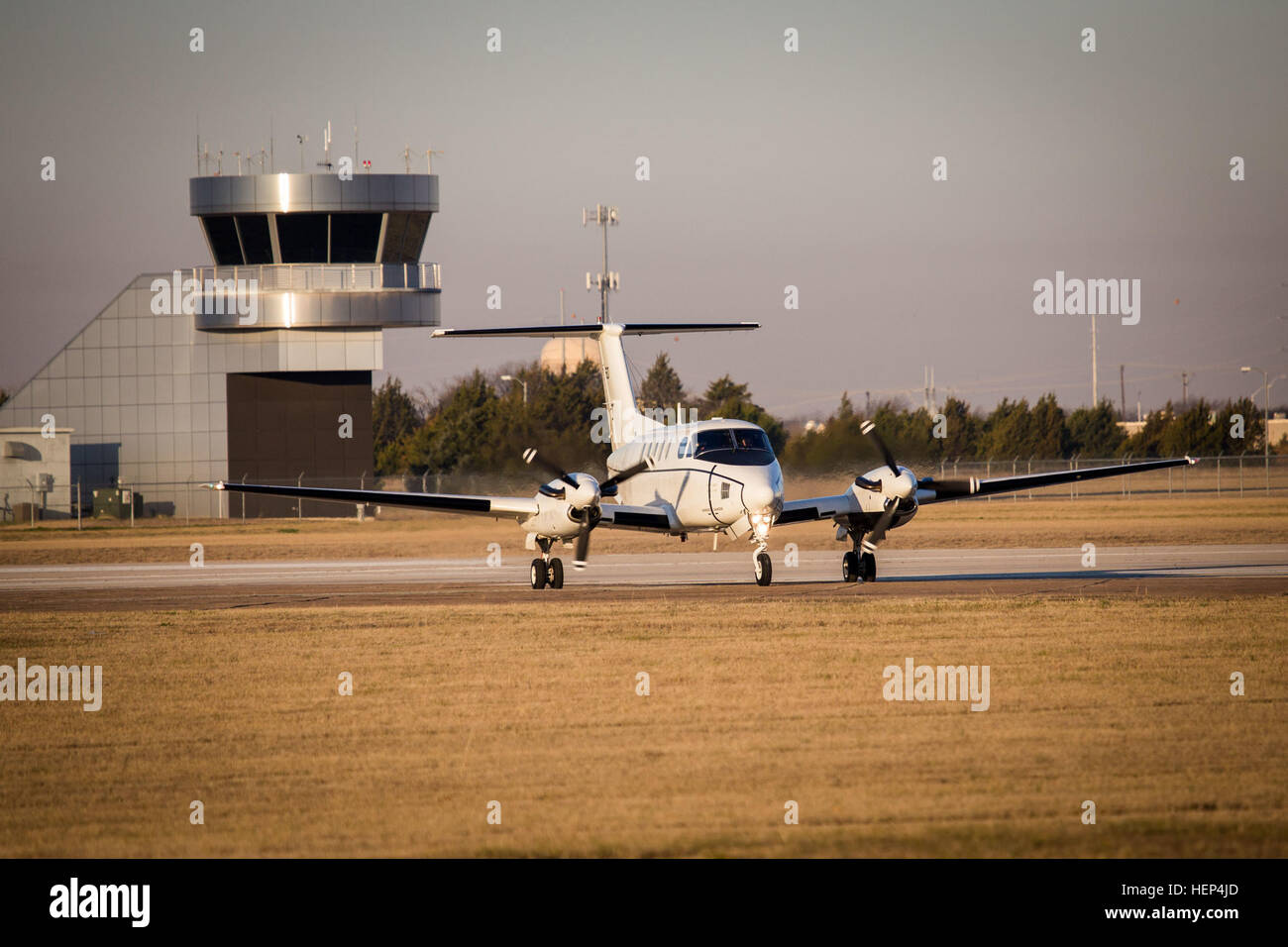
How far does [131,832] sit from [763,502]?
1731 centimetres

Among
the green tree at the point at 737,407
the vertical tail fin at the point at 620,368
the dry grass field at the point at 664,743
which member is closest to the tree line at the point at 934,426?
the green tree at the point at 737,407

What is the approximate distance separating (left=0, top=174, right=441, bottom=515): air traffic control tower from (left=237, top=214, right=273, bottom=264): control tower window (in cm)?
7

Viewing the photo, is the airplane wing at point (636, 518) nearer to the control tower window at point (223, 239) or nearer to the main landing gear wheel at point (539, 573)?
the main landing gear wheel at point (539, 573)

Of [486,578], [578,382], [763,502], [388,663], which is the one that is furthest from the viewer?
[578,382]

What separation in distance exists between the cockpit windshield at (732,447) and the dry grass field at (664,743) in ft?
22.7

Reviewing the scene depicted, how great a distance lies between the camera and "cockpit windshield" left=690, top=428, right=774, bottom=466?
1025 inches

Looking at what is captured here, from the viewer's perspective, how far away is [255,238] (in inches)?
2522

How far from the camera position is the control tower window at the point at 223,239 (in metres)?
64.2

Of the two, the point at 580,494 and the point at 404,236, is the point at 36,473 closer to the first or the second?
the point at 404,236

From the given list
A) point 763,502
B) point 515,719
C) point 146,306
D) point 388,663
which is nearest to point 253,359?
point 146,306

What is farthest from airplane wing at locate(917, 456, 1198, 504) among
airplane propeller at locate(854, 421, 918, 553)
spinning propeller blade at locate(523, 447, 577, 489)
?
spinning propeller blade at locate(523, 447, 577, 489)

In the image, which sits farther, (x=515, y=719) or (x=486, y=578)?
(x=486, y=578)

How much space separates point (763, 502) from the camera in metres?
25.0
